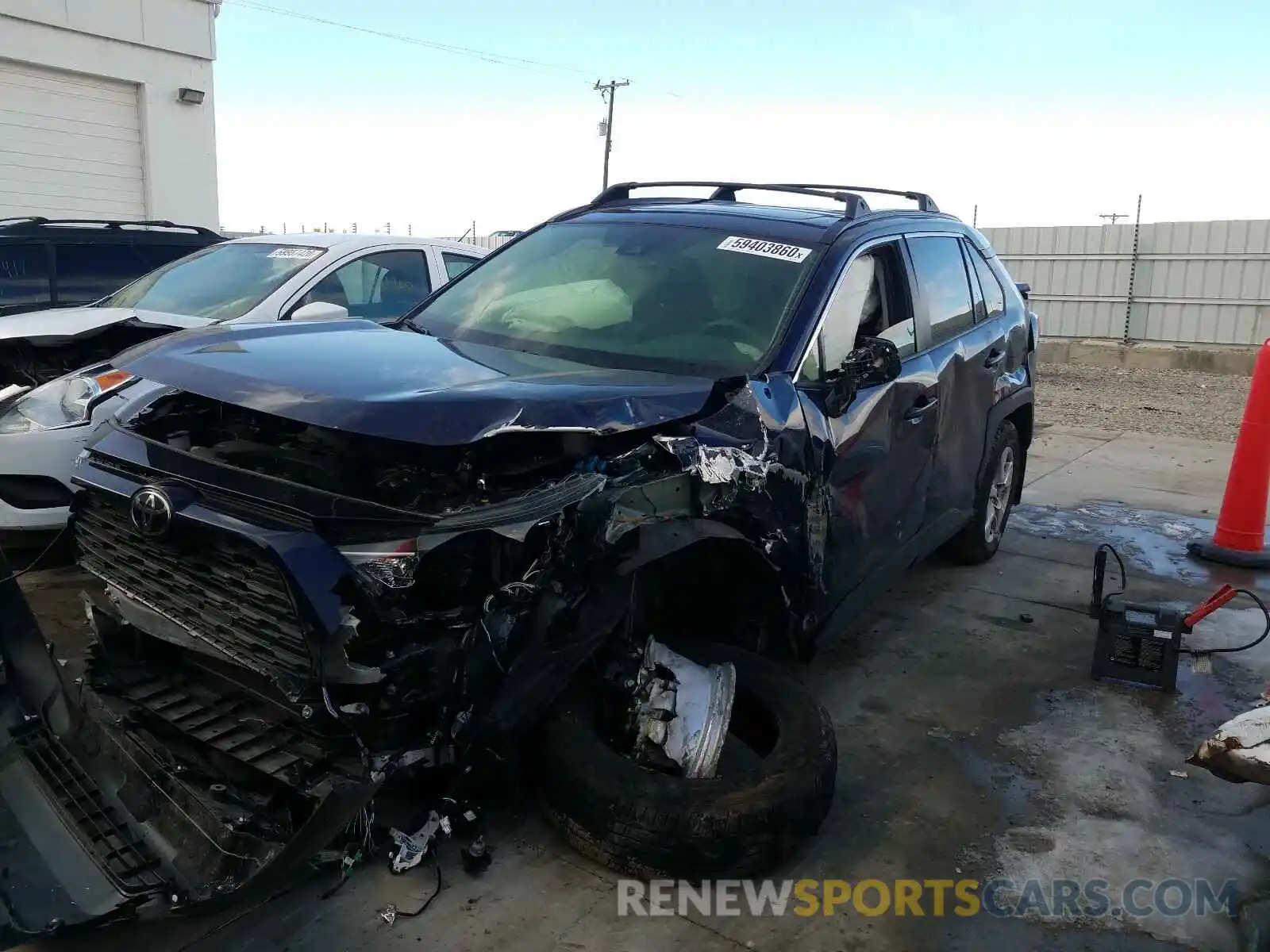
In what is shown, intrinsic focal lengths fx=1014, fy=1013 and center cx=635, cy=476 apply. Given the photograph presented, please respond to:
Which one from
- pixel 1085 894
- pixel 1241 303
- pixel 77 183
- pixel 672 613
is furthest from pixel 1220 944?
pixel 1241 303

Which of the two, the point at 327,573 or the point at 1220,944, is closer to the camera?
the point at 327,573

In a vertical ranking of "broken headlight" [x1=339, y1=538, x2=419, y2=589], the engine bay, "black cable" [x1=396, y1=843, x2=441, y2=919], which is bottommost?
"black cable" [x1=396, y1=843, x2=441, y2=919]

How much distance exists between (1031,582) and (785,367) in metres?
3.00

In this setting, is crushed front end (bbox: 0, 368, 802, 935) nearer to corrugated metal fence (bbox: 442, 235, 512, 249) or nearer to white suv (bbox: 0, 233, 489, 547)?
white suv (bbox: 0, 233, 489, 547)

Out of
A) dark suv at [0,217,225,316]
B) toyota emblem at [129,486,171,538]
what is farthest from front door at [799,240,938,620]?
dark suv at [0,217,225,316]

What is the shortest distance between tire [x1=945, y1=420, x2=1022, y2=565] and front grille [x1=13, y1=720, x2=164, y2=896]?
4146 millimetres

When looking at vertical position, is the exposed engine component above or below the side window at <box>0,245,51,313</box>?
below

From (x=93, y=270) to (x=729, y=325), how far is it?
6.11m

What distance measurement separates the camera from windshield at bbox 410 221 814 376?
356 cm

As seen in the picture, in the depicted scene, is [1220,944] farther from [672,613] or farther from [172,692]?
[172,692]

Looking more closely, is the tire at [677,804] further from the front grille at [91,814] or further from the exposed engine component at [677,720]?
the front grille at [91,814]

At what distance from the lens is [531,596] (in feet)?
8.63

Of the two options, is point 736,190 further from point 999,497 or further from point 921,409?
point 999,497

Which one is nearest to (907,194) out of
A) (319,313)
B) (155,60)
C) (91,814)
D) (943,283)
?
(943,283)
